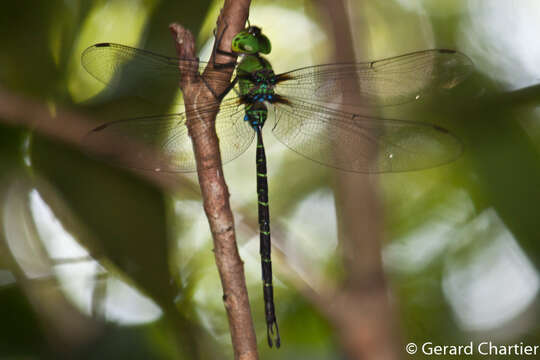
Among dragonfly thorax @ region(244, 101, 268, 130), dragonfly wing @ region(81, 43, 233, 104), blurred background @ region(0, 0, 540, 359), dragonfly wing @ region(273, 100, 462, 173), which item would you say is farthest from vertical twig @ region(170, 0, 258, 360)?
blurred background @ region(0, 0, 540, 359)

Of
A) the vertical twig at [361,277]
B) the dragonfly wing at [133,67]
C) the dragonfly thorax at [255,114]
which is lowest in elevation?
the vertical twig at [361,277]

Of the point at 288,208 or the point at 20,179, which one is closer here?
the point at 20,179

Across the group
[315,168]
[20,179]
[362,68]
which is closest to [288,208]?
[315,168]

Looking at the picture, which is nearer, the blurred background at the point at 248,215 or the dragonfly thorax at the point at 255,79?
the dragonfly thorax at the point at 255,79

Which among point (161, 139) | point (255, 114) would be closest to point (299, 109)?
point (255, 114)

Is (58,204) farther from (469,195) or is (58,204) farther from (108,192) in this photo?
(469,195)

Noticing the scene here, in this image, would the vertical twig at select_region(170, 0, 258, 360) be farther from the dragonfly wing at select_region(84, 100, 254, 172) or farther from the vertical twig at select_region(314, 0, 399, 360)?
the vertical twig at select_region(314, 0, 399, 360)

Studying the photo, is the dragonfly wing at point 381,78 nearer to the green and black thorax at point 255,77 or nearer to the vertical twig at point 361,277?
the green and black thorax at point 255,77

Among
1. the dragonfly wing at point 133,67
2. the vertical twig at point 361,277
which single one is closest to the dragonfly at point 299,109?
the dragonfly wing at point 133,67
